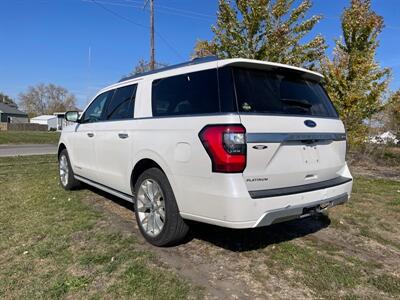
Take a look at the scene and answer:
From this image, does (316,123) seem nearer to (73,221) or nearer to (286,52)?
(73,221)

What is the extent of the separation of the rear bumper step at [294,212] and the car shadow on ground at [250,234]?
737 mm

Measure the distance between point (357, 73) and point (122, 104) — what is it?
9.57 m

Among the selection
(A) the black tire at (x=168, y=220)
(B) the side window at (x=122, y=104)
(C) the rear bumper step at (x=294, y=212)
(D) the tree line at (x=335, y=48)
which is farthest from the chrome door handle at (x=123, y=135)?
(D) the tree line at (x=335, y=48)

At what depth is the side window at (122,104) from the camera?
486 cm

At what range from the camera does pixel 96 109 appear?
6.00 meters

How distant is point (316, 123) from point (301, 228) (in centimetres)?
164

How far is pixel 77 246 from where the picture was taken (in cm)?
420

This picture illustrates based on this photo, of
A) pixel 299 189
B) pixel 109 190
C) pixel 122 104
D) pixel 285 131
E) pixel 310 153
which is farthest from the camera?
pixel 109 190

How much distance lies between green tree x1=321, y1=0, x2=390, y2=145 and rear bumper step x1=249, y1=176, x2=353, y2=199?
8.74 meters

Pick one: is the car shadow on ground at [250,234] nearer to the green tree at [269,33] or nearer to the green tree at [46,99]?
the green tree at [269,33]

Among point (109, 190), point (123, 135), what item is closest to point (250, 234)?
point (123, 135)

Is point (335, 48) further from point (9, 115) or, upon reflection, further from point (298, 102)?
point (9, 115)

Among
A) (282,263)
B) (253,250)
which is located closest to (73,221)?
(253,250)

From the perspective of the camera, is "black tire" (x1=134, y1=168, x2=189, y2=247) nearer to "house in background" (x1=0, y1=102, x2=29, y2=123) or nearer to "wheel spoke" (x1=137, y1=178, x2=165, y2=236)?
"wheel spoke" (x1=137, y1=178, x2=165, y2=236)
